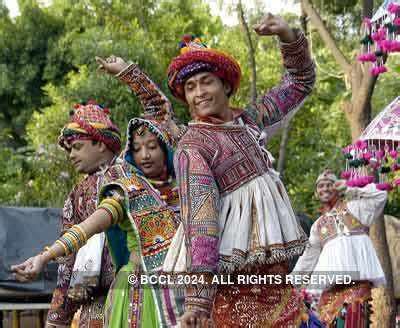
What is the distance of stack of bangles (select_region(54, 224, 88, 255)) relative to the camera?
4.04m

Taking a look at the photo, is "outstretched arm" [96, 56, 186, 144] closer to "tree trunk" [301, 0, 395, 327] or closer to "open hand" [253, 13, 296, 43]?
"open hand" [253, 13, 296, 43]

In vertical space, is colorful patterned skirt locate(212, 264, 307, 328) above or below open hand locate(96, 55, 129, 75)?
below

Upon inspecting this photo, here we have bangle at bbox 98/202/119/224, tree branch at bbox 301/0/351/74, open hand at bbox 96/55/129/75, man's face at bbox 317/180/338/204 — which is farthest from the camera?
tree branch at bbox 301/0/351/74

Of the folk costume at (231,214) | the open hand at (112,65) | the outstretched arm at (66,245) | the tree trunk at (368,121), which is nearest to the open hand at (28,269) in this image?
the outstretched arm at (66,245)

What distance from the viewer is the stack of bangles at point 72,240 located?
159 inches

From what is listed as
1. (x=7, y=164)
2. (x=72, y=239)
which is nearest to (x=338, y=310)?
(x=72, y=239)

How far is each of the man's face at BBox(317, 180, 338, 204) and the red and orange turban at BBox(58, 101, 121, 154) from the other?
2799 millimetres

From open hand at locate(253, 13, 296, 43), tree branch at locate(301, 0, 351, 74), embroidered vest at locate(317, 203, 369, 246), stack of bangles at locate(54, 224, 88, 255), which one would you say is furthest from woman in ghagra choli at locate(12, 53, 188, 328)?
tree branch at locate(301, 0, 351, 74)

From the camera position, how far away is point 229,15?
1415 cm

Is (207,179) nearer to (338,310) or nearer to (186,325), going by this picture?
(186,325)

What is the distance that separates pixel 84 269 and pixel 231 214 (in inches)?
83.6

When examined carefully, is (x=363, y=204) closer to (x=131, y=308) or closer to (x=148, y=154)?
(x=148, y=154)

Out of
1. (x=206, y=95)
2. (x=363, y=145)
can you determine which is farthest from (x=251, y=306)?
(x=363, y=145)

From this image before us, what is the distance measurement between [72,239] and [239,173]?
0.88 metres
